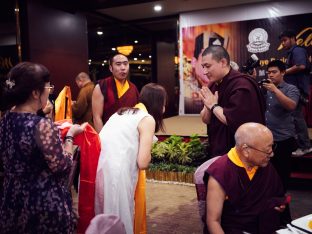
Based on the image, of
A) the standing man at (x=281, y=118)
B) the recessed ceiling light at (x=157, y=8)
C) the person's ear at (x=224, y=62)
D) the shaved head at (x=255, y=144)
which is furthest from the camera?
the recessed ceiling light at (x=157, y=8)

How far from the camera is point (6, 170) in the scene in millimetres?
1474

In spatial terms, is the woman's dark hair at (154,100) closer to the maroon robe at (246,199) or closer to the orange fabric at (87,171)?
the orange fabric at (87,171)

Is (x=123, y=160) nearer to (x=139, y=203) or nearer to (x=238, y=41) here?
(x=139, y=203)

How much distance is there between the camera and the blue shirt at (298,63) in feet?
13.2

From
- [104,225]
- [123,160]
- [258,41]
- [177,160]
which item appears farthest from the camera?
[258,41]

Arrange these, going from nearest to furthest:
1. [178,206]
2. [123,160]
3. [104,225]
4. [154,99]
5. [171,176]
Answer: [104,225] < [123,160] < [154,99] < [178,206] < [171,176]

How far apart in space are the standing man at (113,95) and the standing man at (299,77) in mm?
1969

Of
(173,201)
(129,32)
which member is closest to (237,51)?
(129,32)

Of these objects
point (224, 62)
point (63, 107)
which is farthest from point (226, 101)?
point (63, 107)

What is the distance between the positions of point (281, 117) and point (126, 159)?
1731 millimetres

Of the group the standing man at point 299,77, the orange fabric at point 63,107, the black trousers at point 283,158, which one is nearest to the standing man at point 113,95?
the orange fabric at point 63,107

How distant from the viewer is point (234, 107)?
214 centimetres

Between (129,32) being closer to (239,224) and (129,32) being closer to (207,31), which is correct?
(207,31)

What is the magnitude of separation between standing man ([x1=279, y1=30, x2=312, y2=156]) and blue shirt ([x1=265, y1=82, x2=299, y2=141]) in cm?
89
